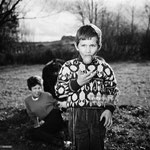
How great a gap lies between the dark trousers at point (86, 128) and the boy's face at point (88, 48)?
473 mm

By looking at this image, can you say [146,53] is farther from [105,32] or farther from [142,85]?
[142,85]

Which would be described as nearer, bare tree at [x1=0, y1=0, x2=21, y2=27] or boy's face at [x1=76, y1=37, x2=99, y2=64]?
boy's face at [x1=76, y1=37, x2=99, y2=64]

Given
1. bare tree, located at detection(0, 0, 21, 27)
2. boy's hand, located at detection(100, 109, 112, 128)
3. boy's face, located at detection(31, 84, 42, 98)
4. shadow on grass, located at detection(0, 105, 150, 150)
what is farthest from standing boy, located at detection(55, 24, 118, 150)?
bare tree, located at detection(0, 0, 21, 27)

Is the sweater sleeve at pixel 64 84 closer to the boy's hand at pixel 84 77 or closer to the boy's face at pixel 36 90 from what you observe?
the boy's hand at pixel 84 77

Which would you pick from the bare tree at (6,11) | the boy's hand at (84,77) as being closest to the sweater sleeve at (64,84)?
the boy's hand at (84,77)

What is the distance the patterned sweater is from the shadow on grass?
1.53 metres

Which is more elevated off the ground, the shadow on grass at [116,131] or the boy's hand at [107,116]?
the boy's hand at [107,116]

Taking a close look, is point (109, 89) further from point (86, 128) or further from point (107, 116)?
point (86, 128)

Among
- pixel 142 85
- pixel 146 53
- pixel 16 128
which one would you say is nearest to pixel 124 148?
pixel 16 128

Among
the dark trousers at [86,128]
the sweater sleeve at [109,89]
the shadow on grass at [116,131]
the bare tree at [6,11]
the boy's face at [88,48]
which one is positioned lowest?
the shadow on grass at [116,131]

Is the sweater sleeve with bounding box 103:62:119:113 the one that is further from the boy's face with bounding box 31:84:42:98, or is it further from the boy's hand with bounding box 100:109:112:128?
the boy's face with bounding box 31:84:42:98

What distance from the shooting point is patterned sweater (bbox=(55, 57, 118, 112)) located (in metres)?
1.65

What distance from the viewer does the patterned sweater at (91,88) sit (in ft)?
5.41

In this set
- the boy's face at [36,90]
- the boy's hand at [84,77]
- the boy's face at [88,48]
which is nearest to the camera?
the boy's hand at [84,77]
